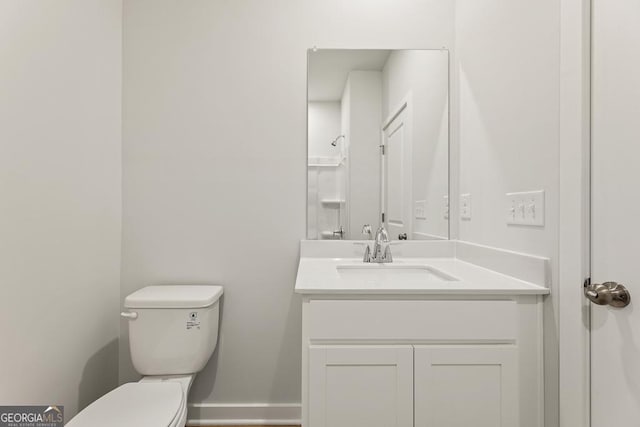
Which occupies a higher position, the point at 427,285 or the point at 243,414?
the point at 427,285

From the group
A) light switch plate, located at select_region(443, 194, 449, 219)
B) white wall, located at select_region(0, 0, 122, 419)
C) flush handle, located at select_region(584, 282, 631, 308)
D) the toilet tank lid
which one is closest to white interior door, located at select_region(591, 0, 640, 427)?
flush handle, located at select_region(584, 282, 631, 308)

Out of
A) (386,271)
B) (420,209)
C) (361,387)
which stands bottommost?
(361,387)

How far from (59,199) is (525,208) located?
1.67m

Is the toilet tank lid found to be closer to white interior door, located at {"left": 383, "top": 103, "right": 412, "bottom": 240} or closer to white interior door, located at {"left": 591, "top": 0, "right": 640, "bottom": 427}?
white interior door, located at {"left": 383, "top": 103, "right": 412, "bottom": 240}

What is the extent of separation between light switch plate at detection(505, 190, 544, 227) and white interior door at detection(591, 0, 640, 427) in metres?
0.18

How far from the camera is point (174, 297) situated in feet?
5.28

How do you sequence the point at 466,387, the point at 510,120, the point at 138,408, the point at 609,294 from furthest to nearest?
1. the point at 510,120
2. the point at 138,408
3. the point at 466,387
4. the point at 609,294

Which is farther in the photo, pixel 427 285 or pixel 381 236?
pixel 381 236

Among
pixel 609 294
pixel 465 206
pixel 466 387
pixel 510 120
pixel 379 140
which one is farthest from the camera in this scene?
pixel 379 140

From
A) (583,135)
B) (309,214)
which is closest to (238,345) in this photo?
(309,214)

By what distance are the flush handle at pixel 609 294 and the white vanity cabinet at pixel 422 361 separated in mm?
228

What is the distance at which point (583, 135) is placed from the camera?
992mm

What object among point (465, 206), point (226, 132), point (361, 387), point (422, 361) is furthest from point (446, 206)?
point (226, 132)

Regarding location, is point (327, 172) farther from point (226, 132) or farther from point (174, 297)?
point (174, 297)
